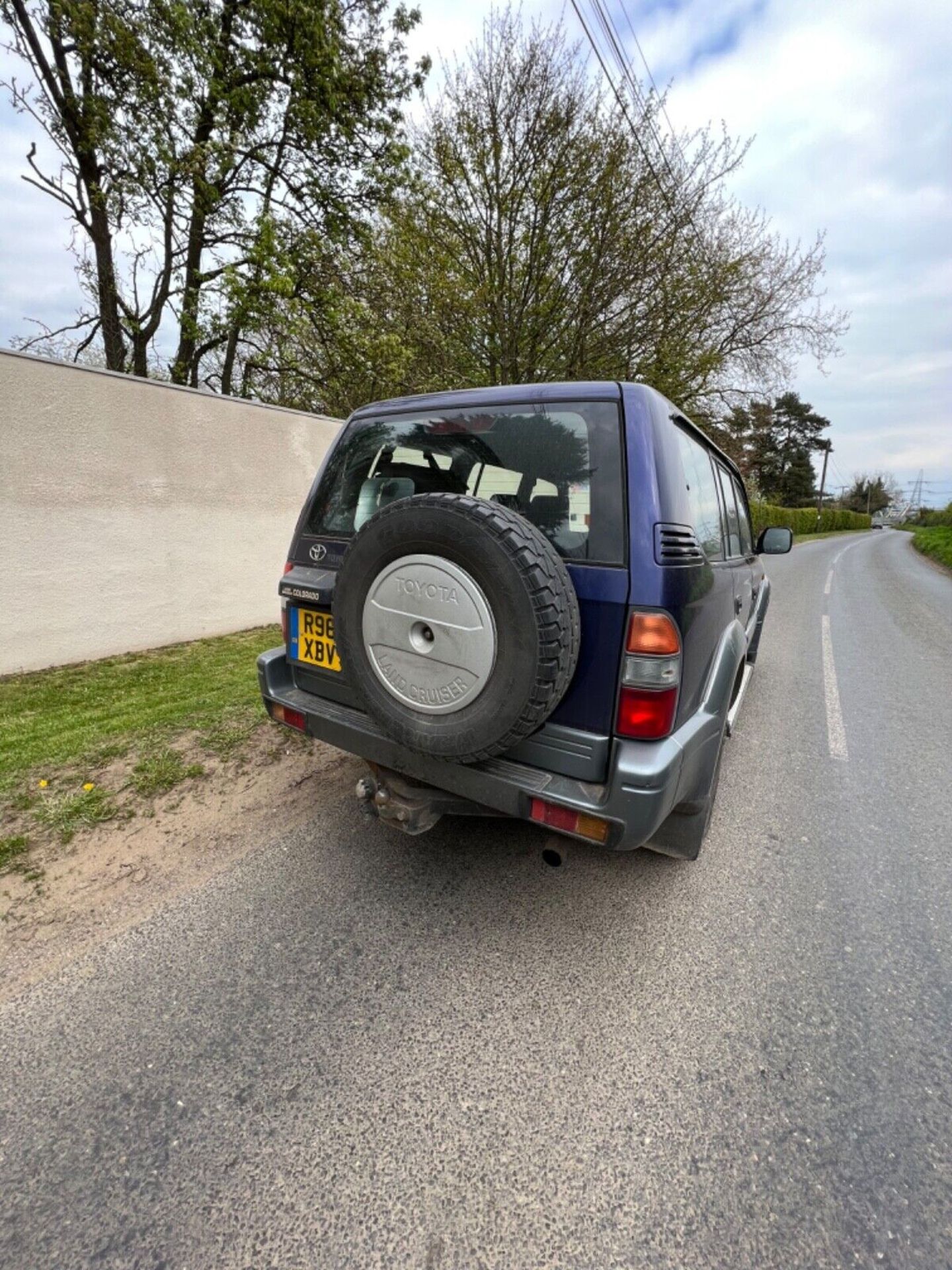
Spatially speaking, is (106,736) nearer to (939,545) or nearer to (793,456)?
(939,545)

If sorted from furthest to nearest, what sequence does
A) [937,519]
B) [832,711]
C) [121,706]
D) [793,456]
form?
[793,456] < [937,519] < [832,711] < [121,706]

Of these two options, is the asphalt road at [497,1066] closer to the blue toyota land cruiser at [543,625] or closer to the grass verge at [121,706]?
the blue toyota land cruiser at [543,625]

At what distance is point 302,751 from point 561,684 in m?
2.18

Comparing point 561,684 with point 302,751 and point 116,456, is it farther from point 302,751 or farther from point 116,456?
point 116,456

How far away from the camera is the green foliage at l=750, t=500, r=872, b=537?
29.3 m

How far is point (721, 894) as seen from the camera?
7.56 ft

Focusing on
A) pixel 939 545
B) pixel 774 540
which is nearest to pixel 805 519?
pixel 939 545

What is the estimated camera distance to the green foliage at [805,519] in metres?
29.3

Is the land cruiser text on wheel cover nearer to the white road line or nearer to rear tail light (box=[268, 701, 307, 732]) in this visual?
rear tail light (box=[268, 701, 307, 732])

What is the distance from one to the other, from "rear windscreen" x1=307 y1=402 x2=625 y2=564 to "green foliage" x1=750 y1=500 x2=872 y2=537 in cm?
2013

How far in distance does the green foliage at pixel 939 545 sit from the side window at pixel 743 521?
57.7 feet

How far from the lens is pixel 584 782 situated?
172 centimetres

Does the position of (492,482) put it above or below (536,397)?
below

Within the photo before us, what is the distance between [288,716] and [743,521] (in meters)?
3.75
